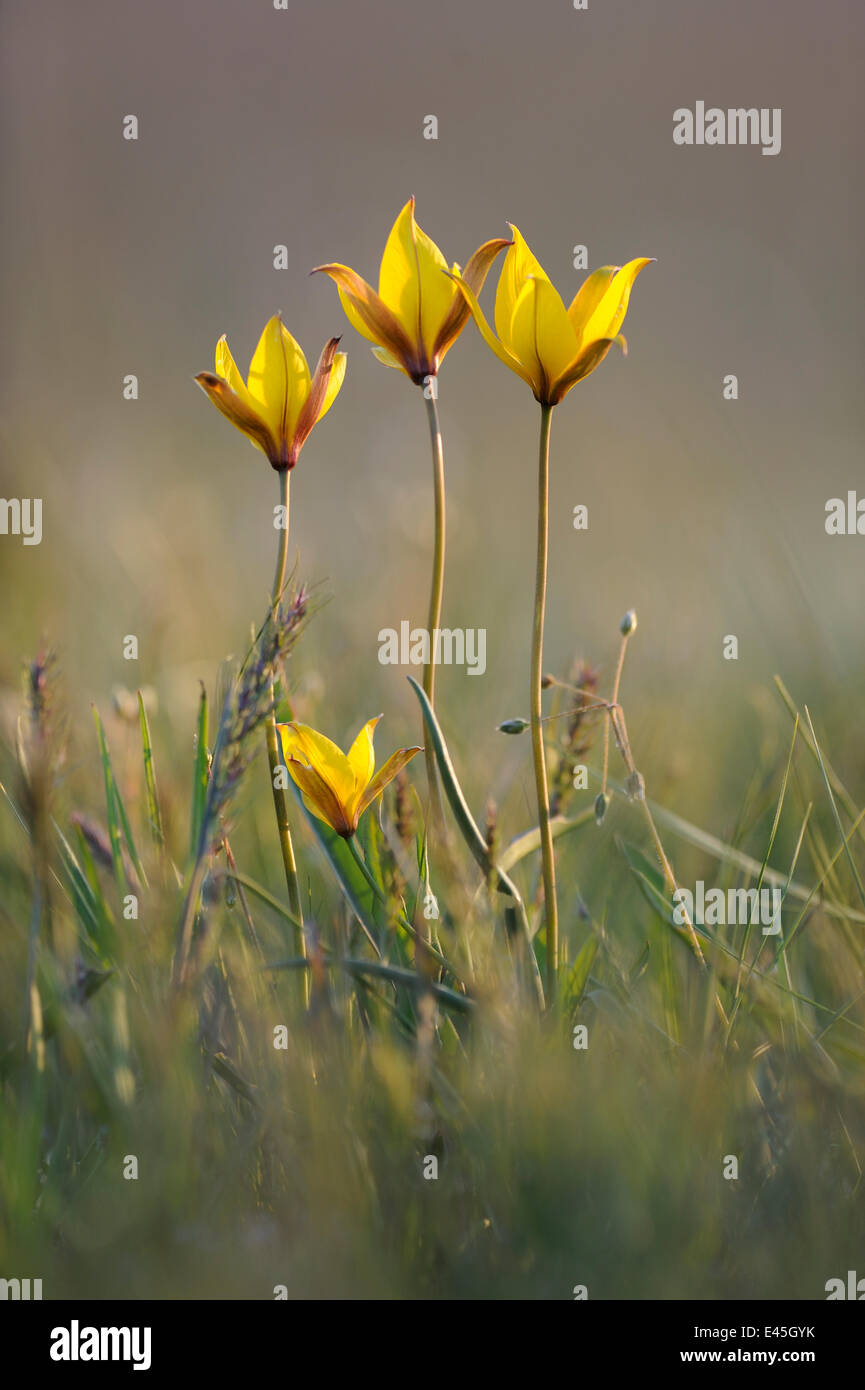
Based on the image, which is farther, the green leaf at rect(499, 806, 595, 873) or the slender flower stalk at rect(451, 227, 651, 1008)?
the green leaf at rect(499, 806, 595, 873)

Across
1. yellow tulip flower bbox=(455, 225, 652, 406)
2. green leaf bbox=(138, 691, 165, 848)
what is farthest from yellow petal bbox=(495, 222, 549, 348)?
green leaf bbox=(138, 691, 165, 848)

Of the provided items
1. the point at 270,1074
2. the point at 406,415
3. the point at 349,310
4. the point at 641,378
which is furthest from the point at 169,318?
the point at 270,1074

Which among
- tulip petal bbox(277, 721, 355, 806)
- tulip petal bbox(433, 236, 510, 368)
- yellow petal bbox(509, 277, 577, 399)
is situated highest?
tulip petal bbox(433, 236, 510, 368)

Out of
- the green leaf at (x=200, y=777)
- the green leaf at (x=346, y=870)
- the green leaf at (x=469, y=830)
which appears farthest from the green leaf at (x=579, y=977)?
the green leaf at (x=200, y=777)

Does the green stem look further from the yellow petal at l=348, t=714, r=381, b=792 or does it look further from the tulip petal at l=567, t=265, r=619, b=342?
the tulip petal at l=567, t=265, r=619, b=342

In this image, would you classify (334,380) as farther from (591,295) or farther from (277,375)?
(591,295)

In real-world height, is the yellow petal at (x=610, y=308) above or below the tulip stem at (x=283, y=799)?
above

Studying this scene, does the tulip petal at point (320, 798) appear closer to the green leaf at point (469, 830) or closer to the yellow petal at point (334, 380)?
the green leaf at point (469, 830)
